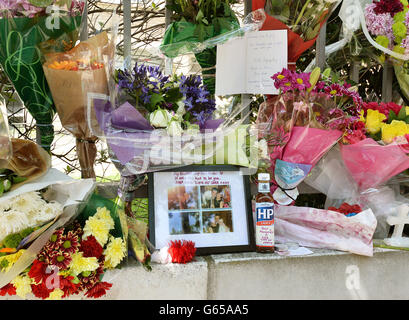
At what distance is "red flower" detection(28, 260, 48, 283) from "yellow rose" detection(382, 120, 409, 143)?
154cm

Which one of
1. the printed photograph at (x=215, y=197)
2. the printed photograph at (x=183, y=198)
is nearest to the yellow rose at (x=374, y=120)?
the printed photograph at (x=215, y=197)

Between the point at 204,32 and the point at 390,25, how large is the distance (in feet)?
3.29

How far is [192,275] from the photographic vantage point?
64.7 inches

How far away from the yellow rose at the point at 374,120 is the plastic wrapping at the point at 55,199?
4.28ft

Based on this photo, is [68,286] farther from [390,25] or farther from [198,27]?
[390,25]

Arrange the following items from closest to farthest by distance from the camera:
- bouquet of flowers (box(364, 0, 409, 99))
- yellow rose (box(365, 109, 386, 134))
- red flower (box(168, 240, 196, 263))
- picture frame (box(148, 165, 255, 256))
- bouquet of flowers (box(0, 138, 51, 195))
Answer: bouquet of flowers (box(0, 138, 51, 195))
red flower (box(168, 240, 196, 263))
picture frame (box(148, 165, 255, 256))
yellow rose (box(365, 109, 386, 134))
bouquet of flowers (box(364, 0, 409, 99))

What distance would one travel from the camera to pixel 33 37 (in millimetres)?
1766

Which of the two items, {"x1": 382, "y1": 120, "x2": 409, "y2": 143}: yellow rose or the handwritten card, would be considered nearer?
{"x1": 382, "y1": 120, "x2": 409, "y2": 143}: yellow rose

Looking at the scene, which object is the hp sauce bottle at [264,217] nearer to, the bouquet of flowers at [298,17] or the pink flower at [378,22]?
the bouquet of flowers at [298,17]

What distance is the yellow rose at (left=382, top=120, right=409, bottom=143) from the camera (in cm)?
196

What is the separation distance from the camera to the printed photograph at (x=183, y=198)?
1.79 metres

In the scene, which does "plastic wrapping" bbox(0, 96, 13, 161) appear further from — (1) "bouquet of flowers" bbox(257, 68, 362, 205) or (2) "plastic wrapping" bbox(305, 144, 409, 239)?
(2) "plastic wrapping" bbox(305, 144, 409, 239)

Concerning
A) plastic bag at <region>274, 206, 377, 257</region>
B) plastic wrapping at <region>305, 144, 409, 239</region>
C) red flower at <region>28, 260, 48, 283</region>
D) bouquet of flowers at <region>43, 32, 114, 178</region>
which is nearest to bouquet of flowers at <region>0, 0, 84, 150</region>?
bouquet of flowers at <region>43, 32, 114, 178</region>

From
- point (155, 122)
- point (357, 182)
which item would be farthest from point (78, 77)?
point (357, 182)
